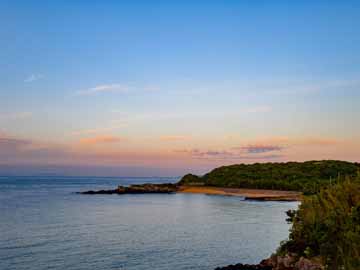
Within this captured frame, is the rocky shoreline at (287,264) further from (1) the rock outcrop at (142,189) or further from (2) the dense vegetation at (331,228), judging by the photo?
(1) the rock outcrop at (142,189)

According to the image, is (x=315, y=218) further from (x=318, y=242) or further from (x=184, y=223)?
(x=184, y=223)

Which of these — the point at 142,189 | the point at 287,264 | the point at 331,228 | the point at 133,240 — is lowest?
the point at 133,240

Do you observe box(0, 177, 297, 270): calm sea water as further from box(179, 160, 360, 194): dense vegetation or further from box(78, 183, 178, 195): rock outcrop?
box(179, 160, 360, 194): dense vegetation

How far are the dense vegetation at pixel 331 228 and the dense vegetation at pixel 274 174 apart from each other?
100 metres

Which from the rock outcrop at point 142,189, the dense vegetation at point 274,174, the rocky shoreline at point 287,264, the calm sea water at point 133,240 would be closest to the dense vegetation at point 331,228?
the rocky shoreline at point 287,264

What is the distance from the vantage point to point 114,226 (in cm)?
4709

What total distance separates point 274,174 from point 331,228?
11979cm

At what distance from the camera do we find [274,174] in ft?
456

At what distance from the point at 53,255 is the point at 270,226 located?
83.3 feet

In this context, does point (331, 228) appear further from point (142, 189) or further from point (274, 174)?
point (274, 174)

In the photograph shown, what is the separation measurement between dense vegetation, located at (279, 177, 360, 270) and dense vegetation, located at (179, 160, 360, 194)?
100 m

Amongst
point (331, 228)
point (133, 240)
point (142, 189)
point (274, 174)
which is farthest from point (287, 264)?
point (274, 174)

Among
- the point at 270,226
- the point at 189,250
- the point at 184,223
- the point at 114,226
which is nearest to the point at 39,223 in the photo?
the point at 114,226

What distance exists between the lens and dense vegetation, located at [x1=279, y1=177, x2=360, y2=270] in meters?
19.5
